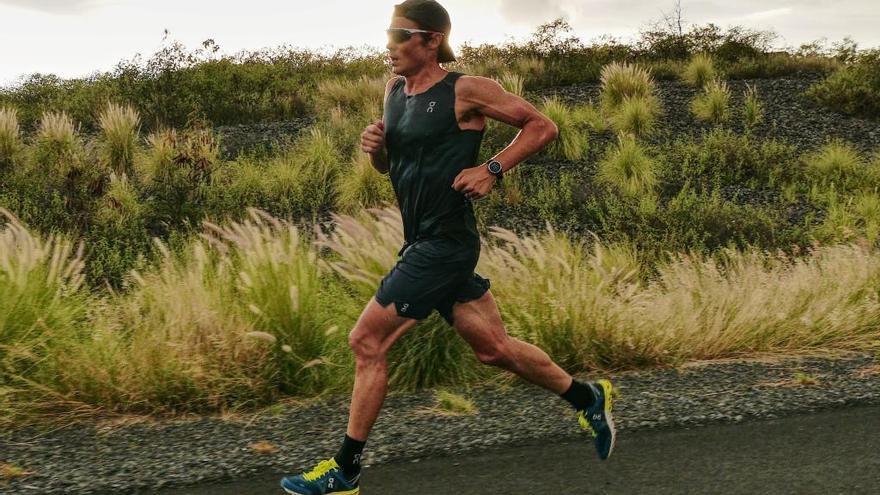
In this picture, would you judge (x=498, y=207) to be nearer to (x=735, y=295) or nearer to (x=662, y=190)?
(x=662, y=190)

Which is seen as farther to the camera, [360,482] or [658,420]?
[658,420]

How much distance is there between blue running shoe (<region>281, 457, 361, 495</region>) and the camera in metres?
3.95

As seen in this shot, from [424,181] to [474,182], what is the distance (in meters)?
0.22

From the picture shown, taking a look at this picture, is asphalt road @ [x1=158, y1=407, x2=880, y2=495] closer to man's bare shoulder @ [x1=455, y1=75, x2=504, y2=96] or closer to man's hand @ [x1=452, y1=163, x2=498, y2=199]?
man's hand @ [x1=452, y1=163, x2=498, y2=199]

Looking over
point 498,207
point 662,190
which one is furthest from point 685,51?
point 498,207

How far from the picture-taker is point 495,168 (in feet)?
13.3

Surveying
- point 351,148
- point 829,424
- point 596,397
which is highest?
point 351,148

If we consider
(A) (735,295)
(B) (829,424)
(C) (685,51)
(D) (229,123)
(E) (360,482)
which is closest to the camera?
(E) (360,482)

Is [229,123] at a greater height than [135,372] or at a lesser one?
greater

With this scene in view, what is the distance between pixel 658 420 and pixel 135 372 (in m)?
2.85

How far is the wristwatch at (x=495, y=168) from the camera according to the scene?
402 cm

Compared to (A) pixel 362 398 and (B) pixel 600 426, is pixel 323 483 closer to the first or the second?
(A) pixel 362 398

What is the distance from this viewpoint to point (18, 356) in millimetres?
6008

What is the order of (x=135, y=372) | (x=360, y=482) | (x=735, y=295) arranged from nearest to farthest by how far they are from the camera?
1. (x=360, y=482)
2. (x=135, y=372)
3. (x=735, y=295)
